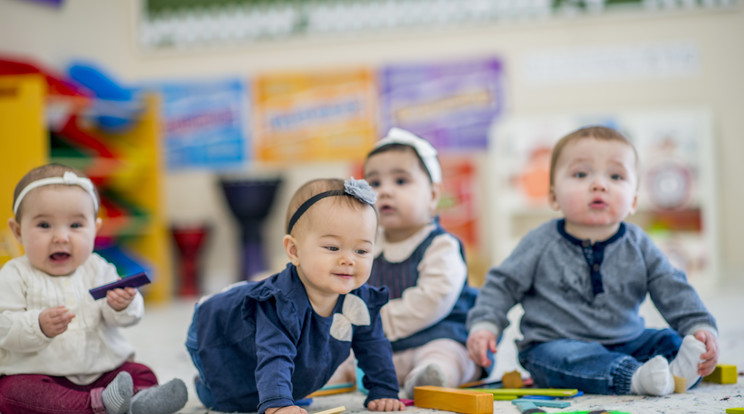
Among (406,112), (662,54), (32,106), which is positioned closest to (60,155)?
(32,106)

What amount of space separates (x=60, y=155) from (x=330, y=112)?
1.50 m

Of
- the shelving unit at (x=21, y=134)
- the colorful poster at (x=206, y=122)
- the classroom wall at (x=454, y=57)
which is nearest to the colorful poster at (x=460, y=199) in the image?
the classroom wall at (x=454, y=57)

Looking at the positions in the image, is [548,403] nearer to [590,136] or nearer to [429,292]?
[429,292]

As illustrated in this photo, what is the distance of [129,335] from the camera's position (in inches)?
106

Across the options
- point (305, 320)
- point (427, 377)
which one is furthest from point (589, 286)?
point (305, 320)

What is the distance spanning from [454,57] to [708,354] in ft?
9.57

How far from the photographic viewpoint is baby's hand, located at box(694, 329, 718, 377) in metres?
1.48

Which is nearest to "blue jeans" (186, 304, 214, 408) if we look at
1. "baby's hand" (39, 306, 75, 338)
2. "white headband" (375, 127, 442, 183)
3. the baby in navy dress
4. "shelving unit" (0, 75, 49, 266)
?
the baby in navy dress

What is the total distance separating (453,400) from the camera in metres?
1.42

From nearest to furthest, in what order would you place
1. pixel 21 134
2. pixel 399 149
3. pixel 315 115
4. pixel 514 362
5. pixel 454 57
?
pixel 399 149 < pixel 514 362 < pixel 21 134 < pixel 454 57 < pixel 315 115

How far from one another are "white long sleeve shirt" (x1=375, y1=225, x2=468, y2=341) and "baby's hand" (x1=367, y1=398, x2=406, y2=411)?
13.2 inches

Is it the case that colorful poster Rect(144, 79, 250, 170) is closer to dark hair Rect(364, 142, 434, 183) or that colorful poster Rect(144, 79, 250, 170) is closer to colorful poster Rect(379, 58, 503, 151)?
colorful poster Rect(379, 58, 503, 151)

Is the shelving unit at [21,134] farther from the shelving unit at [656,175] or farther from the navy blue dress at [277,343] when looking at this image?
the shelving unit at [656,175]

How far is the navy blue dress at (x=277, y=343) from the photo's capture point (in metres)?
1.35
